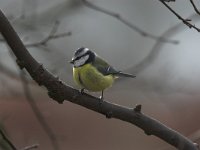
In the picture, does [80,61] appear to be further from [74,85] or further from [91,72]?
[74,85]

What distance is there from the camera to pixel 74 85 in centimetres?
261

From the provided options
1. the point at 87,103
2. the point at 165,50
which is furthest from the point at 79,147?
the point at 87,103

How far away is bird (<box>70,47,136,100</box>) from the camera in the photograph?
2151mm

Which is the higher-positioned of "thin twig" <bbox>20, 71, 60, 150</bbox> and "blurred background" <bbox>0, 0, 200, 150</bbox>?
"thin twig" <bbox>20, 71, 60, 150</bbox>

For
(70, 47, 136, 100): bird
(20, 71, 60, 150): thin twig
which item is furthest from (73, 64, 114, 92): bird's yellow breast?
(20, 71, 60, 150): thin twig

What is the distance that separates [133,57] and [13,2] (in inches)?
133

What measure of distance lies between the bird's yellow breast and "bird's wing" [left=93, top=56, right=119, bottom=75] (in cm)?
2

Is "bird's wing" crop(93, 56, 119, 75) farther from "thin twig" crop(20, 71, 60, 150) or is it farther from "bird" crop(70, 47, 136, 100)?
"thin twig" crop(20, 71, 60, 150)

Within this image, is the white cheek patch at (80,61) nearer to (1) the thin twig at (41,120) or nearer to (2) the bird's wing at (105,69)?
(2) the bird's wing at (105,69)

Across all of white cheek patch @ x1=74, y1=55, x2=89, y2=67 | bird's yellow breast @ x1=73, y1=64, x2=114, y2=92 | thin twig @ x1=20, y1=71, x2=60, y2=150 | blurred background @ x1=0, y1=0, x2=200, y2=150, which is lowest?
blurred background @ x1=0, y1=0, x2=200, y2=150

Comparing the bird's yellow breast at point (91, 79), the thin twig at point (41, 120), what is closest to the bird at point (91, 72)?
the bird's yellow breast at point (91, 79)

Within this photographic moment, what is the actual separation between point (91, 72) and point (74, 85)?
422mm

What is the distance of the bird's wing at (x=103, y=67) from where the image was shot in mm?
2213

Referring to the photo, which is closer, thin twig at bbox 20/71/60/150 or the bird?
thin twig at bbox 20/71/60/150
